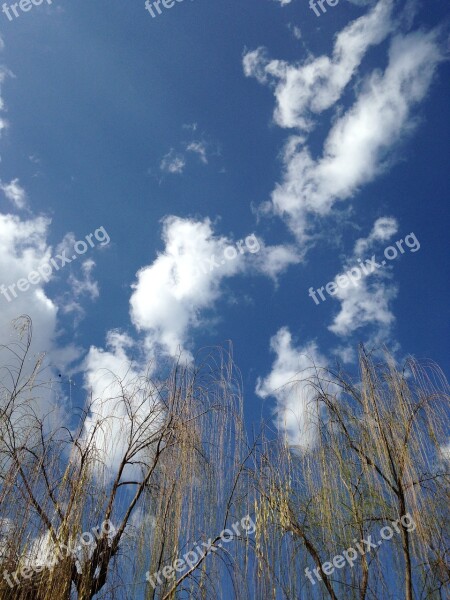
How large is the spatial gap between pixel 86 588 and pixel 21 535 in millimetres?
849

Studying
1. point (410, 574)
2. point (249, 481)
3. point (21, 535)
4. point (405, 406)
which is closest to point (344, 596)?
point (410, 574)

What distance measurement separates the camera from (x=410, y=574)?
16.8ft

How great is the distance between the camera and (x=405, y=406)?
221 inches

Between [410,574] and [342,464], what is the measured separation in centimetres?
123

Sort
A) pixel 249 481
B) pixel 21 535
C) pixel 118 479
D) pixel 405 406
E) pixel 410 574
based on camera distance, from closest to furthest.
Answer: pixel 21 535 < pixel 410 574 < pixel 405 406 < pixel 249 481 < pixel 118 479

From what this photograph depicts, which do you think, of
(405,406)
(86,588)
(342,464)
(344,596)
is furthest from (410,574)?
(86,588)

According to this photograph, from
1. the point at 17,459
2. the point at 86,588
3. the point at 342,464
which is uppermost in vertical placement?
the point at 17,459

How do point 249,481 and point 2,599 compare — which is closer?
point 2,599

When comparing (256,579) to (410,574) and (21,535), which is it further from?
(21,535)

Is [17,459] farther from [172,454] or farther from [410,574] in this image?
[410,574]

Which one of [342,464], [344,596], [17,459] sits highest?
[17,459]

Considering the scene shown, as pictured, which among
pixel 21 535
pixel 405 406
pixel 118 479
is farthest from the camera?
pixel 118 479

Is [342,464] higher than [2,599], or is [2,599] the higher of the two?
[342,464]

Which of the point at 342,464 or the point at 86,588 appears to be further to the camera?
the point at 342,464
